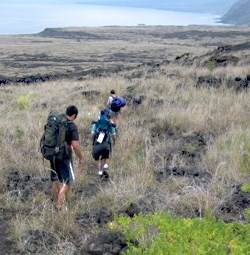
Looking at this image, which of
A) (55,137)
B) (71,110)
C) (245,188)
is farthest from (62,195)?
(245,188)

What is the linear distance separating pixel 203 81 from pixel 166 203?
1188 cm

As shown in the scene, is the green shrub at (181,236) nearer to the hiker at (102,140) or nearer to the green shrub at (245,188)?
the green shrub at (245,188)

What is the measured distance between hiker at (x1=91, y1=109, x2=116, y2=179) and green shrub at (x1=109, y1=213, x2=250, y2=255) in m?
2.80

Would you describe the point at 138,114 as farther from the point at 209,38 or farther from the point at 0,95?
the point at 209,38

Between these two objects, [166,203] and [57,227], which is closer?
[57,227]

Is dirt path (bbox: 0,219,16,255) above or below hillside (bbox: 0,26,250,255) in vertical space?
below

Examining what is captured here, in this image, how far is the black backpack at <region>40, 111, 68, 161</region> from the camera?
21.6 feet

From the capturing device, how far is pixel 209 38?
295ft

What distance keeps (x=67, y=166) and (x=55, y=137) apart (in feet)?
1.68

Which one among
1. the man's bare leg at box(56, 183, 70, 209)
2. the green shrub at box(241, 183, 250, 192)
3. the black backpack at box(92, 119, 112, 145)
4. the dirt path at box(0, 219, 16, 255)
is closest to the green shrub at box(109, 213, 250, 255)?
the dirt path at box(0, 219, 16, 255)

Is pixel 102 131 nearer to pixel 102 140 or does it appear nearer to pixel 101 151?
pixel 102 140

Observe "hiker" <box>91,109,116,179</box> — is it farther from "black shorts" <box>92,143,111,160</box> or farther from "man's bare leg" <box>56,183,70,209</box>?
"man's bare leg" <box>56,183,70,209</box>

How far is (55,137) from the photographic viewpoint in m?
6.63

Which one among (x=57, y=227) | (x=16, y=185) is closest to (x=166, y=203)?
(x=57, y=227)
